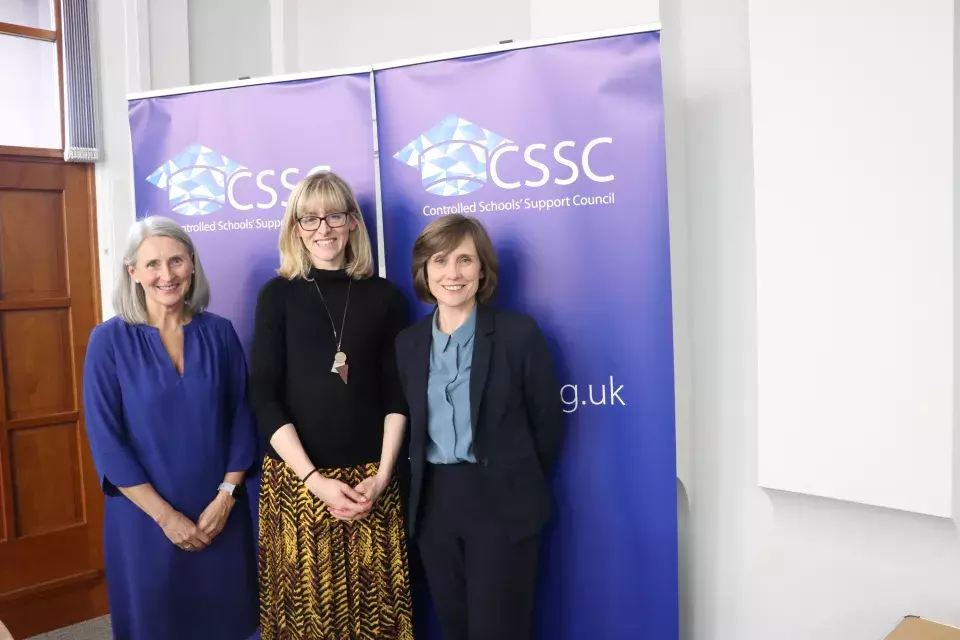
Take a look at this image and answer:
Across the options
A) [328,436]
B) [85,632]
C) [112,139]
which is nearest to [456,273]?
[328,436]

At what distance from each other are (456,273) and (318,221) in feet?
1.52

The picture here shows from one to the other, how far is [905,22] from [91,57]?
3132 mm

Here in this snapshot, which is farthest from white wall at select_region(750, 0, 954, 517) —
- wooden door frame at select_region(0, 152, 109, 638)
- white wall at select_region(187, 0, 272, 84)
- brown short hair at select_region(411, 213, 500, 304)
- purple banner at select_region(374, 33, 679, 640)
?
wooden door frame at select_region(0, 152, 109, 638)

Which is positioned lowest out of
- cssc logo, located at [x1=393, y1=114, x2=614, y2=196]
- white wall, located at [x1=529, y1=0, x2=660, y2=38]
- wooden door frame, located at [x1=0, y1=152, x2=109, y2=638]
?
wooden door frame, located at [x1=0, y1=152, x2=109, y2=638]

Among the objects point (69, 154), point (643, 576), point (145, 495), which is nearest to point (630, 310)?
point (643, 576)

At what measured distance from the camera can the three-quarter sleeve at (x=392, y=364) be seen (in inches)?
86.4

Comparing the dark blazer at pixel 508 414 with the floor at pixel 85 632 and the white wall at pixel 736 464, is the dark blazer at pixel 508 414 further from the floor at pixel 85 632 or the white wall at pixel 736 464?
the floor at pixel 85 632

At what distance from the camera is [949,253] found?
6.04 ft

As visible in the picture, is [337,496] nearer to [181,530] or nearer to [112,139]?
[181,530]

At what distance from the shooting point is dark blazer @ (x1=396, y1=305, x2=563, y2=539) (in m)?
2.01

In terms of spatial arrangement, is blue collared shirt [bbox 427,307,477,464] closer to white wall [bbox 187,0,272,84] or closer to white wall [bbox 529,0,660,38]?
white wall [bbox 529,0,660,38]

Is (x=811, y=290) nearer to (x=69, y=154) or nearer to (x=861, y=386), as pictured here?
(x=861, y=386)

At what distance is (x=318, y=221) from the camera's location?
7.21ft

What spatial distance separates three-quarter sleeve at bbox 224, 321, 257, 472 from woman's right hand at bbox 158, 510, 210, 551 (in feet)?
0.63
